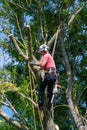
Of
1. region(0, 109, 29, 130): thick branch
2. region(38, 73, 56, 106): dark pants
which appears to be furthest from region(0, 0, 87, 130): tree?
region(38, 73, 56, 106): dark pants

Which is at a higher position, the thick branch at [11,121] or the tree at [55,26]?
the tree at [55,26]

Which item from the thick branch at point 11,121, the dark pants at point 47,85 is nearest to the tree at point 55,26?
the thick branch at point 11,121

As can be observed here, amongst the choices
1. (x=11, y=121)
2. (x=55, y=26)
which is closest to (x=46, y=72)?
(x=11, y=121)

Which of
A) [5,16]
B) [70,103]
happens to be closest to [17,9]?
[5,16]

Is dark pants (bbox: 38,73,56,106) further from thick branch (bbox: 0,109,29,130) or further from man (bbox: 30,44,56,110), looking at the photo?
thick branch (bbox: 0,109,29,130)

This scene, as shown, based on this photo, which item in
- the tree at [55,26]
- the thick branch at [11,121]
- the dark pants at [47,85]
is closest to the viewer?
the dark pants at [47,85]

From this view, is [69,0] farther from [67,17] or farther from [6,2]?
[6,2]

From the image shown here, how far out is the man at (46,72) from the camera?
8.69 metres

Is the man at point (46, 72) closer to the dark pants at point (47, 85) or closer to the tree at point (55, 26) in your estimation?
the dark pants at point (47, 85)

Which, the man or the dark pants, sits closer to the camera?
the man

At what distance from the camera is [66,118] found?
17.4 m

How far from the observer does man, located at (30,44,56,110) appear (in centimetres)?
869

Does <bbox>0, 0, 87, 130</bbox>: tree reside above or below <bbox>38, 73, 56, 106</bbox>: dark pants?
above

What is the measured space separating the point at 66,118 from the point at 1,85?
811 centimetres
